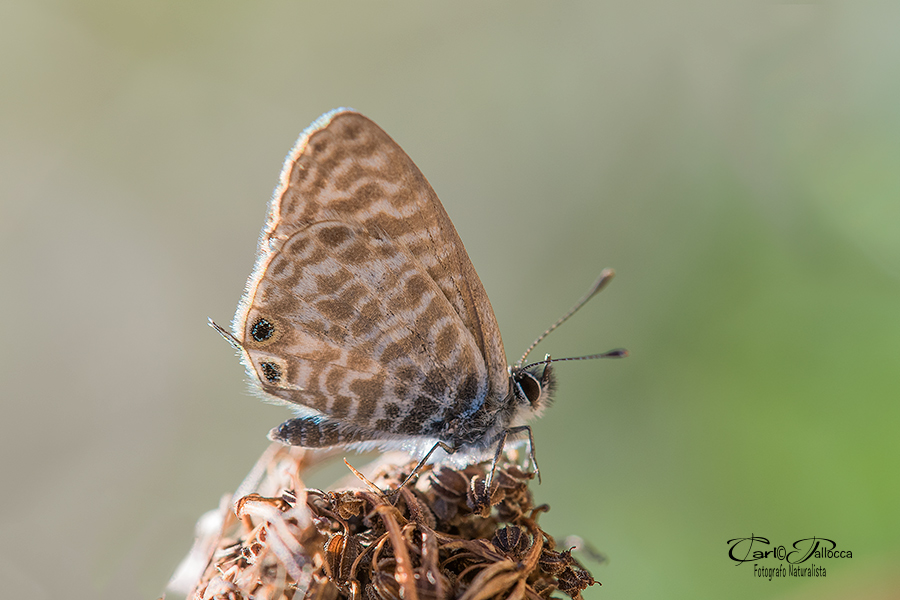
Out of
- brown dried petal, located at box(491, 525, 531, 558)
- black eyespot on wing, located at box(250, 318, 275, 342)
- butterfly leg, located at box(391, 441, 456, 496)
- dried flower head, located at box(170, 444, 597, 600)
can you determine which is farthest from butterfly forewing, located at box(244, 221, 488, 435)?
brown dried petal, located at box(491, 525, 531, 558)

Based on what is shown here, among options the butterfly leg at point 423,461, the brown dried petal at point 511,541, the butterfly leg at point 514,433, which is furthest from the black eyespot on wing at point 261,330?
the brown dried petal at point 511,541

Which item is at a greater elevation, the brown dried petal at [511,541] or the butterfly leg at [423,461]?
the butterfly leg at [423,461]

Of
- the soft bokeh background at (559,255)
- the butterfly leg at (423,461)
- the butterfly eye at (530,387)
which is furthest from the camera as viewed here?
the soft bokeh background at (559,255)

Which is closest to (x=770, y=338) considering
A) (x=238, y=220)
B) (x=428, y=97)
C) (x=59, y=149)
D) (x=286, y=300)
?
(x=286, y=300)

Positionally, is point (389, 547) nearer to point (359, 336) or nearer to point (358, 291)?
point (359, 336)

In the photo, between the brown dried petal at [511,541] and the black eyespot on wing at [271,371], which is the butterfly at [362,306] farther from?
the brown dried petal at [511,541]

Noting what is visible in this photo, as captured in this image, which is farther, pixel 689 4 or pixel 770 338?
pixel 689 4

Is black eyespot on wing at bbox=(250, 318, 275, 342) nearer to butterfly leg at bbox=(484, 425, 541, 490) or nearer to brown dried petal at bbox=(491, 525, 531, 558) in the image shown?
butterfly leg at bbox=(484, 425, 541, 490)

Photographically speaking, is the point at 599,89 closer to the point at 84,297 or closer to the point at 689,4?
the point at 689,4
